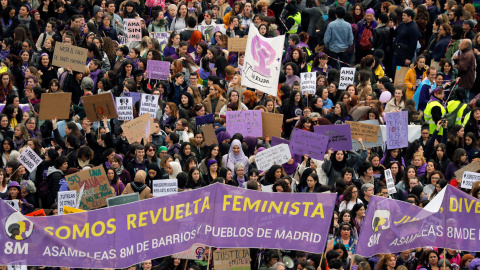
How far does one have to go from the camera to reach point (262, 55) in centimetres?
2005

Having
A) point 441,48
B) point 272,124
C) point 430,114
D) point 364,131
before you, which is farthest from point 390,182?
point 441,48

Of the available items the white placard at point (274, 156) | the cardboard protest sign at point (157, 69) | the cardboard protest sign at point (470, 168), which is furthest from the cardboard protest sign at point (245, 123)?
the cardboard protest sign at point (470, 168)

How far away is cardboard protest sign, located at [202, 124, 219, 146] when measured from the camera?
1961cm

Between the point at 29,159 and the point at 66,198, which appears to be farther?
the point at 29,159

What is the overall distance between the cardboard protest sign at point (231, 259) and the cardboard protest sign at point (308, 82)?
560 centimetres

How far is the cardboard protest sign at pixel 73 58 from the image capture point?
21641mm

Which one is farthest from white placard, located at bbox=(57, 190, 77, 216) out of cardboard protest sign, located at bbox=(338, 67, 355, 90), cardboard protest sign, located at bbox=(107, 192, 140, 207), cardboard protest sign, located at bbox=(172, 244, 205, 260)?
cardboard protest sign, located at bbox=(338, 67, 355, 90)

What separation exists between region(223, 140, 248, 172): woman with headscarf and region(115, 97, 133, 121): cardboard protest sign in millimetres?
2023

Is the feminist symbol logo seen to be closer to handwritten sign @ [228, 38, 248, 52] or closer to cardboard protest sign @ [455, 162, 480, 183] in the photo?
handwritten sign @ [228, 38, 248, 52]

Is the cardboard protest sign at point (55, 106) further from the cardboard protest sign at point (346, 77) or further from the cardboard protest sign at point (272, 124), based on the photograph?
the cardboard protest sign at point (346, 77)

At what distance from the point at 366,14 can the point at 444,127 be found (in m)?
4.80

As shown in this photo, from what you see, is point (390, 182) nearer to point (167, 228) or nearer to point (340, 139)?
point (340, 139)

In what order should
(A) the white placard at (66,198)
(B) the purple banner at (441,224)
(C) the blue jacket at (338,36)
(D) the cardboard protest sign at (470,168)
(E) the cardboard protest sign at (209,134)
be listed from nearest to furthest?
(B) the purple banner at (441,224) → (A) the white placard at (66,198) → (D) the cardboard protest sign at (470,168) → (E) the cardboard protest sign at (209,134) → (C) the blue jacket at (338,36)

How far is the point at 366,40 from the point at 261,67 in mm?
5052
